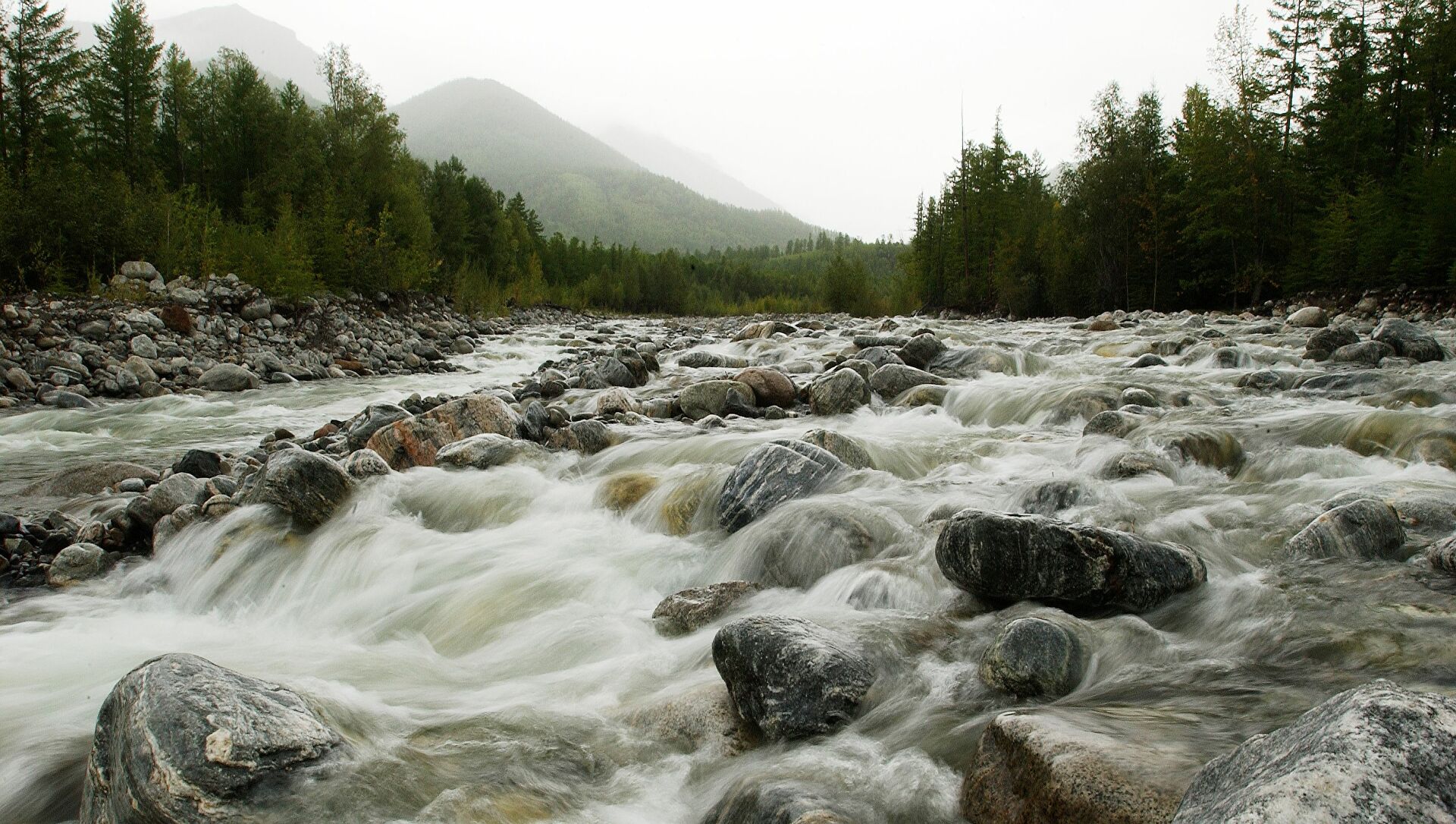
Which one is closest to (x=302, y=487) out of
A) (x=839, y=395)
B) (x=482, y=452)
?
(x=482, y=452)

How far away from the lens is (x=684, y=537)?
5.42 metres

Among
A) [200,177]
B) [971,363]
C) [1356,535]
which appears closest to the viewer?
[1356,535]

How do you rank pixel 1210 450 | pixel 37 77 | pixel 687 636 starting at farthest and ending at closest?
pixel 37 77 → pixel 1210 450 → pixel 687 636

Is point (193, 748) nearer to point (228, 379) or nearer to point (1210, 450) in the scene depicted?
point (1210, 450)

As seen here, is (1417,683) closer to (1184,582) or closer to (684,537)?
(1184,582)

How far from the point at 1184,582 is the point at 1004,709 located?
1.55 m

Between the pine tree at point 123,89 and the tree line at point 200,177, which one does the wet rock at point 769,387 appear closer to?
the tree line at point 200,177

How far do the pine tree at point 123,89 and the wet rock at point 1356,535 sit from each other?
37038 millimetres

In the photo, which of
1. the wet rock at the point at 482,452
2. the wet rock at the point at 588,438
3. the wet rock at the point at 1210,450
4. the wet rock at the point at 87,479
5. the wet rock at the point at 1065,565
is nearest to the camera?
the wet rock at the point at 1065,565

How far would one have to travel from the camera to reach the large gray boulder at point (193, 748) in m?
2.20

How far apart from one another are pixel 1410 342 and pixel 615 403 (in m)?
10.9

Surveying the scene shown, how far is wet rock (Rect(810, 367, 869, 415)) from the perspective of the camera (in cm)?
947

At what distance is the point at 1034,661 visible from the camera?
284 cm

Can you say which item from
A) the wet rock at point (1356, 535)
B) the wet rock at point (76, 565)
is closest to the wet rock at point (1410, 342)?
the wet rock at point (1356, 535)
